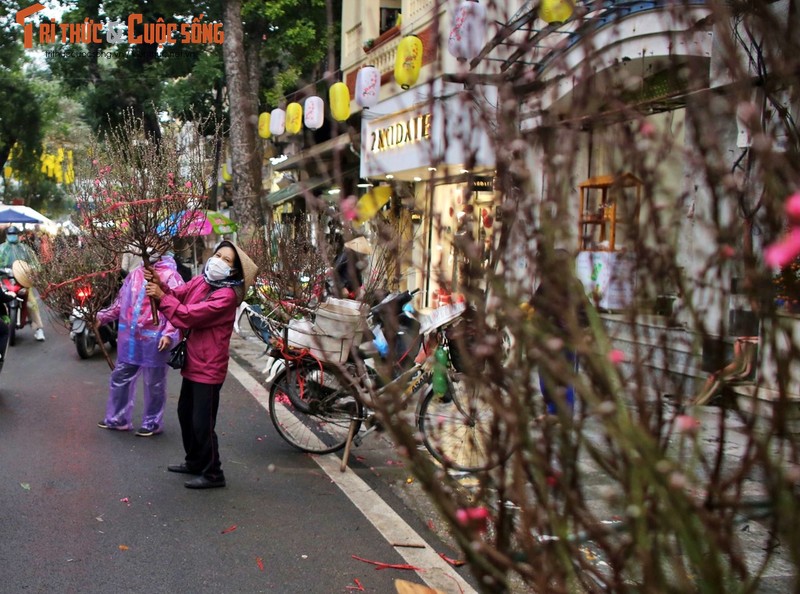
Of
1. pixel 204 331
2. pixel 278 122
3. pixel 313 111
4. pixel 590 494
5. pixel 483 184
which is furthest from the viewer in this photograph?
pixel 278 122

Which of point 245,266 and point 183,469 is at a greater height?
point 245,266

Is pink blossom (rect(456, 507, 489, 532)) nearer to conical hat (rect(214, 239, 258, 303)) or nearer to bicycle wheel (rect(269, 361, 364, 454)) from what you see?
conical hat (rect(214, 239, 258, 303))

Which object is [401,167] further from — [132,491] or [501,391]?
[501,391]

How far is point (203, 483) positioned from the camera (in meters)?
6.02

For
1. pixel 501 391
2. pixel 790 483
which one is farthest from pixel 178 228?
pixel 790 483

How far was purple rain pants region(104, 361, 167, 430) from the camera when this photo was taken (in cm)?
745

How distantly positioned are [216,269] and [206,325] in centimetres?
41

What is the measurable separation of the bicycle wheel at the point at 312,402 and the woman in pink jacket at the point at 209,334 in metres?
1.08

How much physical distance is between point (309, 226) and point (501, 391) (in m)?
7.75

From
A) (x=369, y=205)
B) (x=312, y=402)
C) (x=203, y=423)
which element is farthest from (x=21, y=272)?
(x=203, y=423)

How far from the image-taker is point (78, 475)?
6.22 meters

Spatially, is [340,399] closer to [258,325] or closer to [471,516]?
[258,325]

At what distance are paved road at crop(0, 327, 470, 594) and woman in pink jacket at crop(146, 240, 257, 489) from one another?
27 cm

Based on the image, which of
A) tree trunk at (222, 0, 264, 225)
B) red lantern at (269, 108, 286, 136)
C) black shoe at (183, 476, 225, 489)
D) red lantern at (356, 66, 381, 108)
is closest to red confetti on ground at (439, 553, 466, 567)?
black shoe at (183, 476, 225, 489)
